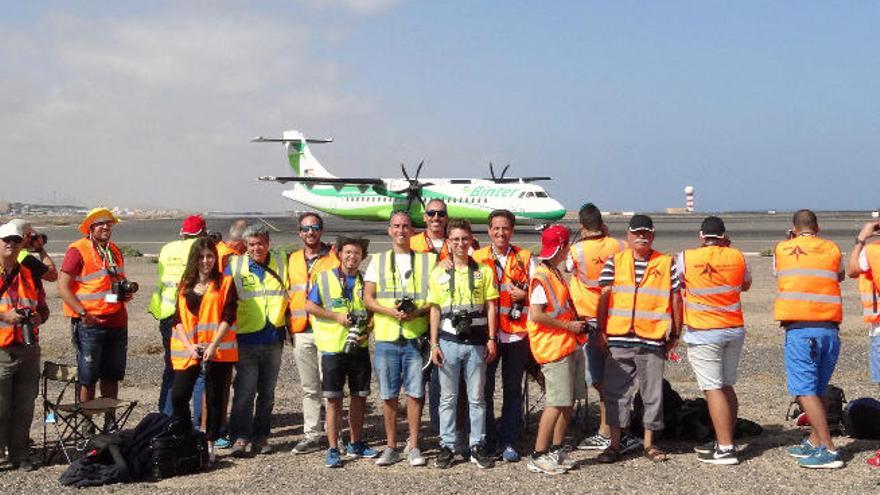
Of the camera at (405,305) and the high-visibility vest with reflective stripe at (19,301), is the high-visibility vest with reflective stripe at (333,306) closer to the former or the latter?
the camera at (405,305)

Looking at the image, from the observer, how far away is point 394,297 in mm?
5746

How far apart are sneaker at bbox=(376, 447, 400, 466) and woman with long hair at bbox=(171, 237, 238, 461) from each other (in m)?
1.32

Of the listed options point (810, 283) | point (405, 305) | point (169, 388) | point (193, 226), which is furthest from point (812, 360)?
point (169, 388)

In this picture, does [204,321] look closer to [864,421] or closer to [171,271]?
[171,271]

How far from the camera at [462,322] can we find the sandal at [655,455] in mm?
1581

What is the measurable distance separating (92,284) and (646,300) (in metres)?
4.17

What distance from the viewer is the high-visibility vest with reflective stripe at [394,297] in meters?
5.73

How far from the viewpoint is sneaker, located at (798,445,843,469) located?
18.0ft

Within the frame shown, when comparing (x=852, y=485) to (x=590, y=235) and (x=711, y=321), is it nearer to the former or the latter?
(x=711, y=321)

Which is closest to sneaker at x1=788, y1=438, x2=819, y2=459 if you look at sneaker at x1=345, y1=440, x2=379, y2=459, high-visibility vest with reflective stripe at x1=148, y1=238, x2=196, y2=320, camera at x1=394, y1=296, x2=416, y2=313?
camera at x1=394, y1=296, x2=416, y2=313

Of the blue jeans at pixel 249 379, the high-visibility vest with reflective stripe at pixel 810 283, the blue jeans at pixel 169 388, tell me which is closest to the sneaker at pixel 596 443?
the high-visibility vest with reflective stripe at pixel 810 283

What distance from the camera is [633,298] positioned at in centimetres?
569

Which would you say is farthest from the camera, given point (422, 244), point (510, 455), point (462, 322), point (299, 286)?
point (422, 244)

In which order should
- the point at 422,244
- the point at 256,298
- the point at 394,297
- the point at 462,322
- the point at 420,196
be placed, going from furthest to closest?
the point at 420,196 < the point at 422,244 < the point at 256,298 < the point at 394,297 < the point at 462,322
